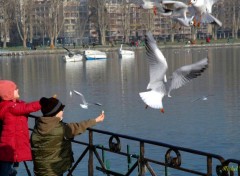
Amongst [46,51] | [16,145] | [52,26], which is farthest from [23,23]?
[16,145]

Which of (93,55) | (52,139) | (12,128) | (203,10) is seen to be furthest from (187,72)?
(93,55)

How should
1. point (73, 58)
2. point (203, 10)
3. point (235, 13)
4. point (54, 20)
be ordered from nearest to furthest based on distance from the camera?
point (203, 10)
point (235, 13)
point (73, 58)
point (54, 20)

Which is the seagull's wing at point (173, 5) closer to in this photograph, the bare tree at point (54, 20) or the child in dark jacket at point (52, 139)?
the child in dark jacket at point (52, 139)

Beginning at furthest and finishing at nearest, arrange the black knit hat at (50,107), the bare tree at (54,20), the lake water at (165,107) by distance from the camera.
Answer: the bare tree at (54,20) < the lake water at (165,107) < the black knit hat at (50,107)

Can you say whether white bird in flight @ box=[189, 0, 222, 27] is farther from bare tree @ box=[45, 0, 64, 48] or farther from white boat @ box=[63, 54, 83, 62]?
bare tree @ box=[45, 0, 64, 48]

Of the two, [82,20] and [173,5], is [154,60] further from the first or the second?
[82,20]

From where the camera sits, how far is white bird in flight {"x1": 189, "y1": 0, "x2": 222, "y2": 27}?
3.54 metres

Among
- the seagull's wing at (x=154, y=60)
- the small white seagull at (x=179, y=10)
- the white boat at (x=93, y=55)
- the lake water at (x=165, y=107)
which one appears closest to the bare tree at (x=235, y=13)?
the lake water at (x=165, y=107)

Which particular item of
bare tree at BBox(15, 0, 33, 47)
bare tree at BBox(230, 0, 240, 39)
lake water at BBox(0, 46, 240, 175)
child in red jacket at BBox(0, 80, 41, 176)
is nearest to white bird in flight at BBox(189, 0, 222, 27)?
child in red jacket at BBox(0, 80, 41, 176)

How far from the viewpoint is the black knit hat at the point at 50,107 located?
5.40m

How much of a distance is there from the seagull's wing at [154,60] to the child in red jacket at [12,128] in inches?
73.3

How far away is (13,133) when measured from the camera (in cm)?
589

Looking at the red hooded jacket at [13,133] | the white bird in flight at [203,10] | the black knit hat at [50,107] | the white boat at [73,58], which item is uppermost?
the white bird in flight at [203,10]

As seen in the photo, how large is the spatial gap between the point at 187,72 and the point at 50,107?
5.10 ft
